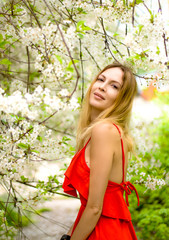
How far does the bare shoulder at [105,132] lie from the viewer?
1.53 meters

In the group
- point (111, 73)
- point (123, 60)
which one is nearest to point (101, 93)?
point (111, 73)

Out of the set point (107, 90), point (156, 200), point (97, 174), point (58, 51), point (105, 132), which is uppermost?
point (58, 51)

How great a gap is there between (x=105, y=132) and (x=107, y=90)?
1.18ft

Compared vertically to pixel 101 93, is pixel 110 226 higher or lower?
lower

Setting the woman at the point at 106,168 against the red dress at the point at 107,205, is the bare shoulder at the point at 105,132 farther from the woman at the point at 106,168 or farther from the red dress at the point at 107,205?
the red dress at the point at 107,205

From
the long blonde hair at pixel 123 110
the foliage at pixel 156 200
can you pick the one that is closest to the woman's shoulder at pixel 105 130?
the long blonde hair at pixel 123 110

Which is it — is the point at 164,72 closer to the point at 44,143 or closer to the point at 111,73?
the point at 111,73

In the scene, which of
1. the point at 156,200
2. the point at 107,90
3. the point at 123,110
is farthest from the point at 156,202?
the point at 107,90

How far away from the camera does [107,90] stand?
5.93ft

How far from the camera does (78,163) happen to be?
1692 millimetres

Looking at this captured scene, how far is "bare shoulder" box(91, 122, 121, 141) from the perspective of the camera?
5.03 feet

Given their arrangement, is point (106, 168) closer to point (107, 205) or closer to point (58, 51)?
point (107, 205)

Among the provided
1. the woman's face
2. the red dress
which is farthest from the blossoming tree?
the red dress

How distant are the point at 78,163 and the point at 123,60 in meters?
0.96
